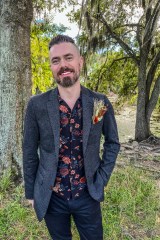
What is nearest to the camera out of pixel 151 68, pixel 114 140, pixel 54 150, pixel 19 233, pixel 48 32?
pixel 54 150

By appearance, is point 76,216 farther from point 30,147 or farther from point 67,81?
point 67,81

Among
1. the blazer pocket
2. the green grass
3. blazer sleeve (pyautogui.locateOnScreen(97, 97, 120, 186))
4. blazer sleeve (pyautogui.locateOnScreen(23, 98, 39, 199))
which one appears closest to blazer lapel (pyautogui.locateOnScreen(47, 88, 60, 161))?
blazer sleeve (pyautogui.locateOnScreen(23, 98, 39, 199))

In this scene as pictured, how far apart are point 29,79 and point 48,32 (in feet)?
18.5

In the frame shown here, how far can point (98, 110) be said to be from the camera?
6.44 ft

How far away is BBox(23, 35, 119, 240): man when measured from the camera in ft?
6.25

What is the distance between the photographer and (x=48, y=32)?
896cm

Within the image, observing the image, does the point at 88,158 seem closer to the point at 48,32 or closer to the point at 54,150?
the point at 54,150

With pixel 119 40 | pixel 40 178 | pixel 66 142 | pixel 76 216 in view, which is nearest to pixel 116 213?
pixel 76 216

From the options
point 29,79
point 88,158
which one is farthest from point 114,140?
point 29,79

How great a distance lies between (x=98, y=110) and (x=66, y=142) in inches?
12.6

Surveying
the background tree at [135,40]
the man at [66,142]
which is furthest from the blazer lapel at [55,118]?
the background tree at [135,40]

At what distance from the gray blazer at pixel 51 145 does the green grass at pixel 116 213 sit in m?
1.14

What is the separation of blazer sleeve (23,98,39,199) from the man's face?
0.28 meters

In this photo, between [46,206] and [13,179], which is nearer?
[46,206]
